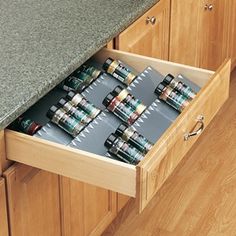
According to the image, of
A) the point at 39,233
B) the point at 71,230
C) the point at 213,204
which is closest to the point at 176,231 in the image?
the point at 213,204

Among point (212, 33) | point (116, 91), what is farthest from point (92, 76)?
point (212, 33)

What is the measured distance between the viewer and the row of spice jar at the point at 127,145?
178 centimetres

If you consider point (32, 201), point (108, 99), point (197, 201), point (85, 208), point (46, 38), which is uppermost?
point (46, 38)

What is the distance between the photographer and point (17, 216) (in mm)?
1886

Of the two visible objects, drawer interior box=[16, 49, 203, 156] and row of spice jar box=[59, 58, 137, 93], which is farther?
row of spice jar box=[59, 58, 137, 93]

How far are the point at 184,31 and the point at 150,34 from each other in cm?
35

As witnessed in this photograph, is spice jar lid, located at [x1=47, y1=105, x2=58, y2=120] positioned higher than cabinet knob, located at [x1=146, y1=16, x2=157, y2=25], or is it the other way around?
cabinet knob, located at [x1=146, y1=16, x2=157, y2=25]

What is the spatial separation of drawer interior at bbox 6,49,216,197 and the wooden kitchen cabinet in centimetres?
66

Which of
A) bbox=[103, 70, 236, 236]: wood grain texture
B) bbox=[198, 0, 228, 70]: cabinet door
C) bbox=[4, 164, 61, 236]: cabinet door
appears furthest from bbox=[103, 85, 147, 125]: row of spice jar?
bbox=[198, 0, 228, 70]: cabinet door

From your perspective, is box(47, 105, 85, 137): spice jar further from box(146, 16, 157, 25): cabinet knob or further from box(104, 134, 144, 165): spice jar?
box(146, 16, 157, 25): cabinet knob

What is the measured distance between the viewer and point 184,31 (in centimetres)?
284

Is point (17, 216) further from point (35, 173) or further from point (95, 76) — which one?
point (95, 76)

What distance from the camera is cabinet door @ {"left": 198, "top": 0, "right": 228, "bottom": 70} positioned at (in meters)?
3.03

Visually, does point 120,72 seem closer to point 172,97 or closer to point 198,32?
point 172,97
